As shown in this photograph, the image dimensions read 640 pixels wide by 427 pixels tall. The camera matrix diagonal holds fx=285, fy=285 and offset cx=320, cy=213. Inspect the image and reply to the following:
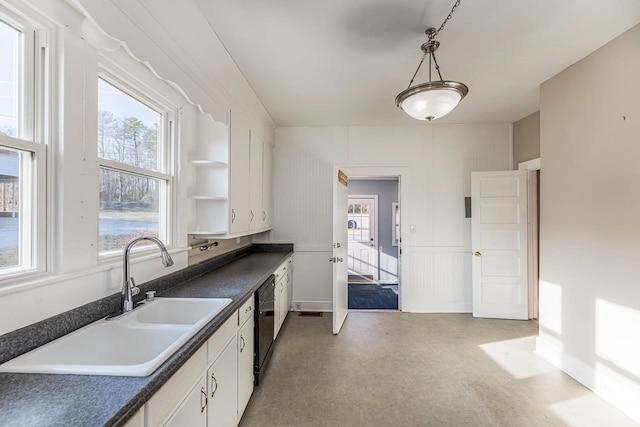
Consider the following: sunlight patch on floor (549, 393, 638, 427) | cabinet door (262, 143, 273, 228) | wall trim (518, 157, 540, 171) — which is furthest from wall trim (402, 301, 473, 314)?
cabinet door (262, 143, 273, 228)

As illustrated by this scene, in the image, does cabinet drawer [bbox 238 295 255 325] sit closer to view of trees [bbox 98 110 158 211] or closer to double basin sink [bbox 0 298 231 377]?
double basin sink [bbox 0 298 231 377]

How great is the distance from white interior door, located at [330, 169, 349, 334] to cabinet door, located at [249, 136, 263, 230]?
90 cm

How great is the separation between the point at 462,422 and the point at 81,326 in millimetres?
2325

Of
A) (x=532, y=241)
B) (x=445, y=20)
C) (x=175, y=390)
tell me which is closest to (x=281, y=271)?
(x=175, y=390)

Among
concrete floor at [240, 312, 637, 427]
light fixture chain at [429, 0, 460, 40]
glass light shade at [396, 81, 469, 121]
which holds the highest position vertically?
light fixture chain at [429, 0, 460, 40]

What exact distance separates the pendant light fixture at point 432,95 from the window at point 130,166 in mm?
1767

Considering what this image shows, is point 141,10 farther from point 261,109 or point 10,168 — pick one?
point 261,109

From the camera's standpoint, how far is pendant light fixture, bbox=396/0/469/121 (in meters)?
1.87

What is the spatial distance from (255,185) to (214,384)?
2.18 meters

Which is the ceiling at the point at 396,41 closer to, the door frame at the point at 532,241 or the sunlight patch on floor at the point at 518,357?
the door frame at the point at 532,241

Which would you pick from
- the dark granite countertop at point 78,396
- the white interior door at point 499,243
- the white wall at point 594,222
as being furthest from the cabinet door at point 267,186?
the white wall at point 594,222

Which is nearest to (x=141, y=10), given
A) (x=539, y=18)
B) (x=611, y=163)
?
(x=539, y=18)

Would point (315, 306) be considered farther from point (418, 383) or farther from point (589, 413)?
point (589, 413)

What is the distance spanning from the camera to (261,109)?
3457mm
